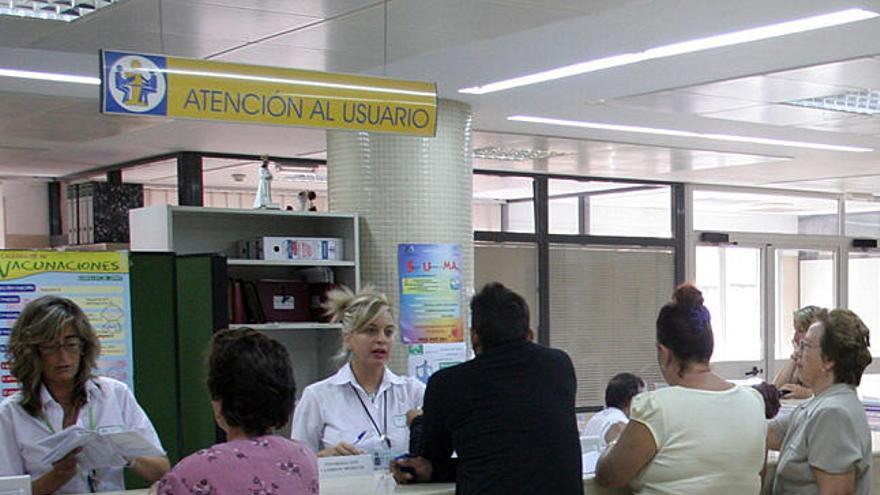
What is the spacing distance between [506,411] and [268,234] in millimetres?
4661

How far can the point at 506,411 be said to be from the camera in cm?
265

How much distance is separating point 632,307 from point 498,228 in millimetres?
1791

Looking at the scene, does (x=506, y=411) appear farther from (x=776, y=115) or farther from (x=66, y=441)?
(x=776, y=115)

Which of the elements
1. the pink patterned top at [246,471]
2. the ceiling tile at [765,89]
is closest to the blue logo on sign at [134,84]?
the pink patterned top at [246,471]

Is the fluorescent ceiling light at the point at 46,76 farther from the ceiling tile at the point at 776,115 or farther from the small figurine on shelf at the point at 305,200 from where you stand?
the ceiling tile at the point at 776,115

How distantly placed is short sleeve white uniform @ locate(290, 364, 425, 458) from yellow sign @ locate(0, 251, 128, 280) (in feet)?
4.31

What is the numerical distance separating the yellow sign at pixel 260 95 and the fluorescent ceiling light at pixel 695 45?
1580 mm

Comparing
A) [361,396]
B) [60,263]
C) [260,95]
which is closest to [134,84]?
[260,95]

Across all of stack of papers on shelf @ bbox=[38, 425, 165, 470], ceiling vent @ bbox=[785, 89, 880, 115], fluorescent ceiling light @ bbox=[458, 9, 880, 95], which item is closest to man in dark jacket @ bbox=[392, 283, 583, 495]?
stack of papers on shelf @ bbox=[38, 425, 165, 470]

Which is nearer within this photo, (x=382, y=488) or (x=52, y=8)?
(x=382, y=488)

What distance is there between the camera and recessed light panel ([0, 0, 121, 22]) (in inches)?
180

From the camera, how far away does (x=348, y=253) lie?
696 cm

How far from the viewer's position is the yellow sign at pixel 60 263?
171 inches

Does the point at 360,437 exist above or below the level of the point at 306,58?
below
